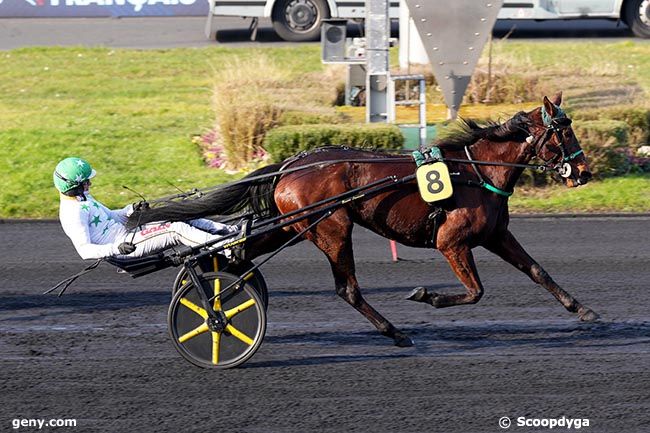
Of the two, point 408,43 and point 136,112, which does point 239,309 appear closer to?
point 408,43

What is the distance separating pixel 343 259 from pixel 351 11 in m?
12.1

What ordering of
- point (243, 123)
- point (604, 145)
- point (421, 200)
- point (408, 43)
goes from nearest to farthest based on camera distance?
point (421, 200) < point (604, 145) < point (243, 123) < point (408, 43)

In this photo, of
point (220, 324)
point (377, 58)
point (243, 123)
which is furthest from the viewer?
point (377, 58)

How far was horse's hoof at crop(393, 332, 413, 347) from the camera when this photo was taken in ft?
21.3

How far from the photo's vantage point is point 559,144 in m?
6.45

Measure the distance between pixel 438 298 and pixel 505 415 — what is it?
3.60ft

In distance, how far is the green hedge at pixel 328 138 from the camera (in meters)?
11.1

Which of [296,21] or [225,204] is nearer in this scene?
[225,204]

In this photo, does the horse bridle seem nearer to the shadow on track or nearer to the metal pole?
the shadow on track

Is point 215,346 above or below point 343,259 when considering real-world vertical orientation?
below

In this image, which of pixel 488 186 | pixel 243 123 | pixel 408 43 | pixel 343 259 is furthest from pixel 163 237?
pixel 408 43

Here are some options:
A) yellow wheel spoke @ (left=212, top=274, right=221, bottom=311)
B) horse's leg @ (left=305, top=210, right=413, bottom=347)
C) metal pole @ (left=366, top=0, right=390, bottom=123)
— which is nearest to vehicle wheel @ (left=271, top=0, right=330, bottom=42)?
metal pole @ (left=366, top=0, right=390, bottom=123)

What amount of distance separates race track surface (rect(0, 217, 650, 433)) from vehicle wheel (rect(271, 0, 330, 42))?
33.0 ft

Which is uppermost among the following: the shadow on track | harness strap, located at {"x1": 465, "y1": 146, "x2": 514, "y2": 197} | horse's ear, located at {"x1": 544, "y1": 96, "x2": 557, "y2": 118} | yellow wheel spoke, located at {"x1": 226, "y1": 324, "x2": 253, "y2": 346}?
horse's ear, located at {"x1": 544, "y1": 96, "x2": 557, "y2": 118}
